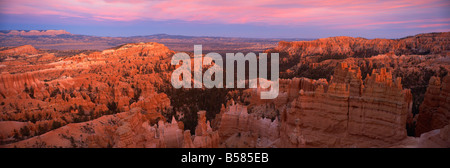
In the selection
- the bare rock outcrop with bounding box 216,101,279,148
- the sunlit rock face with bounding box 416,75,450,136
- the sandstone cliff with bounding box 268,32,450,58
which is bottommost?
the bare rock outcrop with bounding box 216,101,279,148

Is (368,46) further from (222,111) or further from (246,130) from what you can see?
(246,130)

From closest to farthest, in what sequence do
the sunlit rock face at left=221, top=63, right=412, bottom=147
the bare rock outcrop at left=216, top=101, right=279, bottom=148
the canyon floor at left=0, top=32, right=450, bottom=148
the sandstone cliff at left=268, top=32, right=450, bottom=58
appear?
the sunlit rock face at left=221, top=63, right=412, bottom=147, the canyon floor at left=0, top=32, right=450, bottom=148, the bare rock outcrop at left=216, top=101, right=279, bottom=148, the sandstone cliff at left=268, top=32, right=450, bottom=58

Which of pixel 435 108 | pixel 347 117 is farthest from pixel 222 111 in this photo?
pixel 435 108

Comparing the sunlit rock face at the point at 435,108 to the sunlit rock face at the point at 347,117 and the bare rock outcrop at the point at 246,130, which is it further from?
the bare rock outcrop at the point at 246,130

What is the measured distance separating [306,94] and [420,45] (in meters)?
92.7

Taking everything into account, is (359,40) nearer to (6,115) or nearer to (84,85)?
(84,85)

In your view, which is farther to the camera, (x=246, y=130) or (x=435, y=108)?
(x=246, y=130)

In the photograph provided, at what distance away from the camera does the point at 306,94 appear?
45.5 feet

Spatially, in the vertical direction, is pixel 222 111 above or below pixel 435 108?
below

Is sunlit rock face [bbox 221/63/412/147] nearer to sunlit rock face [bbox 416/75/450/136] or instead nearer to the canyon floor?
the canyon floor

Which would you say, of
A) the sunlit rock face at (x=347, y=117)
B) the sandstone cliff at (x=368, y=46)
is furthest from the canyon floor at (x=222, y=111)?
the sandstone cliff at (x=368, y=46)

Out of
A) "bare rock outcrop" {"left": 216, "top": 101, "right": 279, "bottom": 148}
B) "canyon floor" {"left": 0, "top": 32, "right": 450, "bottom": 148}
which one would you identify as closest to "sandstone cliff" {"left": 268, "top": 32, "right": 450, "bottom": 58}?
"canyon floor" {"left": 0, "top": 32, "right": 450, "bottom": 148}
